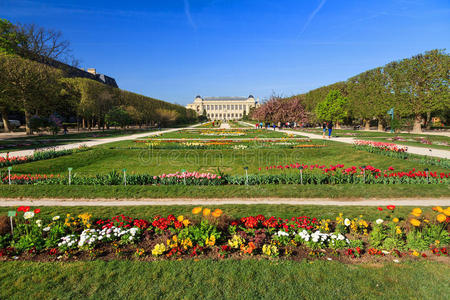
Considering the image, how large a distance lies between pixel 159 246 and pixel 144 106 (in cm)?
5625

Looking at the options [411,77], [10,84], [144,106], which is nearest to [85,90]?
[10,84]

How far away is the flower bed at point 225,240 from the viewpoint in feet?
13.0

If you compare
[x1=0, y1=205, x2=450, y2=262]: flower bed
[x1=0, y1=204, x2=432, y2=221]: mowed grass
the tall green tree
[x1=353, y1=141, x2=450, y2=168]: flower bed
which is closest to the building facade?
the tall green tree

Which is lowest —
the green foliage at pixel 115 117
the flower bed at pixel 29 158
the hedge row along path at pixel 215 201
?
the hedge row along path at pixel 215 201

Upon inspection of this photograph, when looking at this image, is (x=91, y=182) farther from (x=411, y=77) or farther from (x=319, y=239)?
(x=411, y=77)

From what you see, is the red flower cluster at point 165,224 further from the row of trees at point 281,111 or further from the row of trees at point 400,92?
the row of trees at point 400,92

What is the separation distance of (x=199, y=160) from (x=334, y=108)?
3393cm

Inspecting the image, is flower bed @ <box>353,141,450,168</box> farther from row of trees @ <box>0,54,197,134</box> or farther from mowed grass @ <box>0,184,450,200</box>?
row of trees @ <box>0,54,197,134</box>

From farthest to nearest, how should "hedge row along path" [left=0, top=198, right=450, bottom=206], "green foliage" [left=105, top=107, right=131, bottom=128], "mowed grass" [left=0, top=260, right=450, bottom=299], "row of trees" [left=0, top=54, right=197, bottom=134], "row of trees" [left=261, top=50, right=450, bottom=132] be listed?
"green foliage" [left=105, top=107, right=131, bottom=128]
"row of trees" [left=261, top=50, right=450, bottom=132]
"row of trees" [left=0, top=54, right=197, bottom=134]
"hedge row along path" [left=0, top=198, right=450, bottom=206]
"mowed grass" [left=0, top=260, right=450, bottom=299]

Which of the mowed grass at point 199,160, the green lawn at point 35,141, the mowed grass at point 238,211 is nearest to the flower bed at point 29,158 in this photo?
the mowed grass at point 199,160

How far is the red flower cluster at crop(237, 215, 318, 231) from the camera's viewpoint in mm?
4742

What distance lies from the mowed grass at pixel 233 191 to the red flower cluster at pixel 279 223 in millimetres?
2625

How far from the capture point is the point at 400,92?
102 feet

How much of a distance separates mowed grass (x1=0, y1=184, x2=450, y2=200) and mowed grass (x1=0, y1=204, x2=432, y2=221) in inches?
44.1
